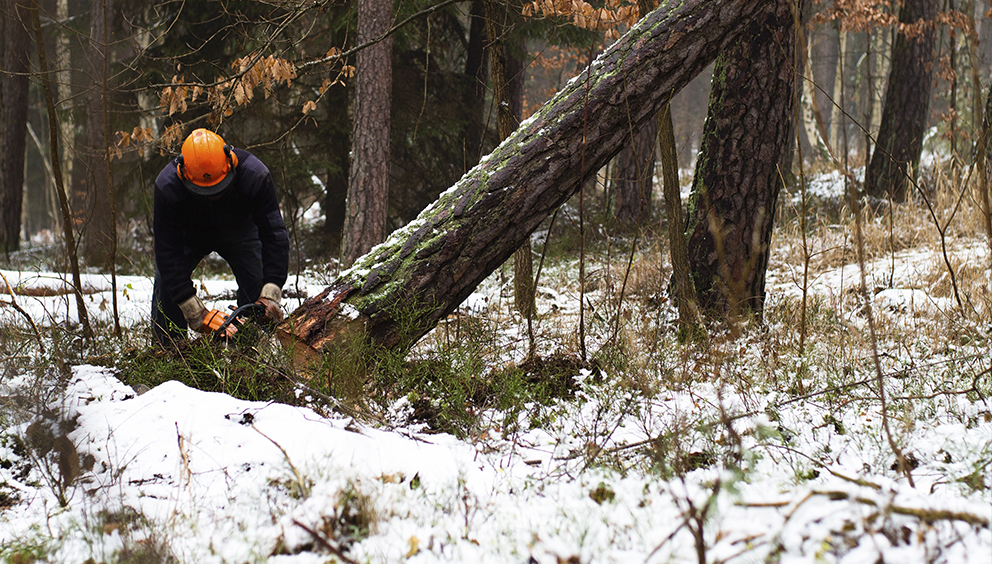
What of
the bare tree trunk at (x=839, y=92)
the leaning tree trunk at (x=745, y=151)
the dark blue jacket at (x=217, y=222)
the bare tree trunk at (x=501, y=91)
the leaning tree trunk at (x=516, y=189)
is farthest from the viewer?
the bare tree trunk at (x=839, y=92)

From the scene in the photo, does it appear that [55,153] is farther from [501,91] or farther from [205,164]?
[501,91]

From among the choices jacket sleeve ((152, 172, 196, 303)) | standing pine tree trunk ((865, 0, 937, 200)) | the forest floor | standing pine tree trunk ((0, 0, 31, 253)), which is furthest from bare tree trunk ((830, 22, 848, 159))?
standing pine tree trunk ((0, 0, 31, 253))

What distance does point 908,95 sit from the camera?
8.11 m

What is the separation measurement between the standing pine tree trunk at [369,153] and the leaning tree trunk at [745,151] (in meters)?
3.47

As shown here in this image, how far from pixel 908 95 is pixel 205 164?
9.14 metres

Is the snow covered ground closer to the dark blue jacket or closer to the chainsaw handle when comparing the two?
the chainsaw handle

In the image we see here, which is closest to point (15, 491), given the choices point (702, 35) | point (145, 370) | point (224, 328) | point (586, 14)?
point (145, 370)

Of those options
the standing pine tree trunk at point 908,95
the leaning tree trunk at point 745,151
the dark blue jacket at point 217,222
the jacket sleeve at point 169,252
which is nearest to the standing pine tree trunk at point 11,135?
the dark blue jacket at point 217,222

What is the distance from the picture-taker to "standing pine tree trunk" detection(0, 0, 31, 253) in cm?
985

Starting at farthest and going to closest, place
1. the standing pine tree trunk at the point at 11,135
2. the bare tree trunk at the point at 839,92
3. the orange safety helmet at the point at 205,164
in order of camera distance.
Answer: the standing pine tree trunk at the point at 11,135
the bare tree trunk at the point at 839,92
the orange safety helmet at the point at 205,164

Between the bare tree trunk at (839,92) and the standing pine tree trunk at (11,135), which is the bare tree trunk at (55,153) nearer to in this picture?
the bare tree trunk at (839,92)

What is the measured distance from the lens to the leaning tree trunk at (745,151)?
3.77 meters

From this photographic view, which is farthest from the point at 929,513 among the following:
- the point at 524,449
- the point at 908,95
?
the point at 908,95

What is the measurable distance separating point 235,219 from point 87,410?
1.47m
